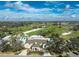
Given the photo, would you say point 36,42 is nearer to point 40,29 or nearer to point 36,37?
point 36,37

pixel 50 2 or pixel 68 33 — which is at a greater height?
pixel 50 2

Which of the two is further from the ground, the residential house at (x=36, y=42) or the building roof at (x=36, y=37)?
the building roof at (x=36, y=37)

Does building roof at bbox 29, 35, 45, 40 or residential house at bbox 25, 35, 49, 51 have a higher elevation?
building roof at bbox 29, 35, 45, 40

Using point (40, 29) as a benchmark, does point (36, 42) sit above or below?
below

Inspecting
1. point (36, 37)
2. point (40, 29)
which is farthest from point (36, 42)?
point (40, 29)

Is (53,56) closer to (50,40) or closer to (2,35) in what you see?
(50,40)

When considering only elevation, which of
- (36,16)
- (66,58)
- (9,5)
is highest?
(9,5)

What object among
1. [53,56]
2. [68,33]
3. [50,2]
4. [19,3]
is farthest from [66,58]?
[19,3]

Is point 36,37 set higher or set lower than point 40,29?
lower
